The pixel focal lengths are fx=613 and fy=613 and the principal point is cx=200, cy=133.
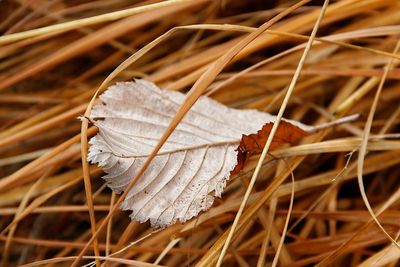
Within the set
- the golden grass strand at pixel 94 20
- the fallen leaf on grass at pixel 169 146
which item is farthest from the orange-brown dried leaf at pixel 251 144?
the golden grass strand at pixel 94 20

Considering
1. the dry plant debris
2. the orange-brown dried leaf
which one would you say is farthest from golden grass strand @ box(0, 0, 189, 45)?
the orange-brown dried leaf

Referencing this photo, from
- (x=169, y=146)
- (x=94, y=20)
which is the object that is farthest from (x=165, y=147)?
(x=94, y=20)

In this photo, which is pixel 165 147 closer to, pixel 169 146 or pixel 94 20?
pixel 169 146

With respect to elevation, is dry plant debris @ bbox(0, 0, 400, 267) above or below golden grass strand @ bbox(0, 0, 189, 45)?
below

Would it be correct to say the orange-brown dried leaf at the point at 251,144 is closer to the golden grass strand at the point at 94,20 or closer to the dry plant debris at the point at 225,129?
the dry plant debris at the point at 225,129

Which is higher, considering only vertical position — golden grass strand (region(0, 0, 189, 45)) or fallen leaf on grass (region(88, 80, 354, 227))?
golden grass strand (region(0, 0, 189, 45))

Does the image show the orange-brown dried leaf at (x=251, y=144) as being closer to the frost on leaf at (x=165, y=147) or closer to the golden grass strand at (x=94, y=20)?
the frost on leaf at (x=165, y=147)

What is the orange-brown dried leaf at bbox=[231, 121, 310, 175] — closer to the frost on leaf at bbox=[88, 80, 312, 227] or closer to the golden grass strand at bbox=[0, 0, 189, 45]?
the frost on leaf at bbox=[88, 80, 312, 227]

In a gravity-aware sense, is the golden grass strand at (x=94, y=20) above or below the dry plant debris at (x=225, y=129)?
above
